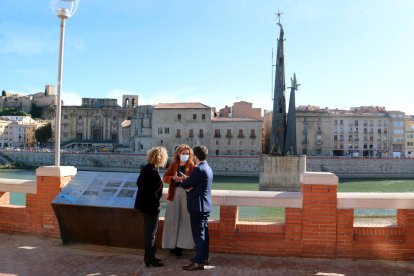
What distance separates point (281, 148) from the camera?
107 feet

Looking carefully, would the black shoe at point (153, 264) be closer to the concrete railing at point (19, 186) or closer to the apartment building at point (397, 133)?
the concrete railing at point (19, 186)

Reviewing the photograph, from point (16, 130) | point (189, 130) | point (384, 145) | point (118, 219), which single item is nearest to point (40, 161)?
point (189, 130)

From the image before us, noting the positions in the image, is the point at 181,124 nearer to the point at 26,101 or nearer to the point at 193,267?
the point at 193,267

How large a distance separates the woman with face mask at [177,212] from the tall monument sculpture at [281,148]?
2636 cm

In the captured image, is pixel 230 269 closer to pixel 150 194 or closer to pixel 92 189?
pixel 150 194

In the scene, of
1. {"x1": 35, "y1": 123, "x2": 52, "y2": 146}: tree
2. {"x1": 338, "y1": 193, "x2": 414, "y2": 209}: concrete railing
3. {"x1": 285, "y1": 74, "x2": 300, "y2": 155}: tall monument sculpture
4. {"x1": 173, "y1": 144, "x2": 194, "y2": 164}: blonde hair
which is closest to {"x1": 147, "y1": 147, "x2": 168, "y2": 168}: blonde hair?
{"x1": 173, "y1": 144, "x2": 194, "y2": 164}: blonde hair

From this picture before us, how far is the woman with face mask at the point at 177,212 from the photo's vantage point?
18.8 ft

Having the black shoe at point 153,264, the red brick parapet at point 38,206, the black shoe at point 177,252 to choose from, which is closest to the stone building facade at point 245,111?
the red brick parapet at point 38,206

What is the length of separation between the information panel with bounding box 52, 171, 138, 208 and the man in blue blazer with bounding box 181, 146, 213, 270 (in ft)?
3.24

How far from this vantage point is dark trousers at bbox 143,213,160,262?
17.7 feet

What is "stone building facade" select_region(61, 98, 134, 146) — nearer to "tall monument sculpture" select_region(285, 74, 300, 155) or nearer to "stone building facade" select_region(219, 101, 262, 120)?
"stone building facade" select_region(219, 101, 262, 120)

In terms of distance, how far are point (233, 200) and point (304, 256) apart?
1.31 m

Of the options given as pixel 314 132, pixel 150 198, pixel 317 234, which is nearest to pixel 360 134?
pixel 314 132

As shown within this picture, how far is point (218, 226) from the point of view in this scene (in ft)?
19.9
